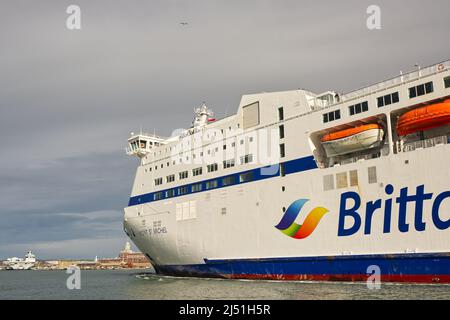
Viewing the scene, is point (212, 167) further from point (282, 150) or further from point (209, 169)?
point (282, 150)

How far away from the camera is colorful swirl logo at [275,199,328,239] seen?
67.7 ft

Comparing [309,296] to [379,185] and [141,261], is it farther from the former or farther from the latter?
[141,261]

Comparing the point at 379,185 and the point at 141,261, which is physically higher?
the point at 379,185

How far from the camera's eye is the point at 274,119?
24234 millimetres

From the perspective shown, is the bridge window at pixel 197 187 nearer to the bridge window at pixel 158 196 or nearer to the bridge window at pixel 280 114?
the bridge window at pixel 158 196

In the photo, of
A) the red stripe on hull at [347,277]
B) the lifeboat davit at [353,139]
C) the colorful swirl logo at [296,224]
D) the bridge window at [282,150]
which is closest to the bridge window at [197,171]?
the bridge window at [282,150]

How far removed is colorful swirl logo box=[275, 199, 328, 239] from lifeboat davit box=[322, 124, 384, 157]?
124 inches

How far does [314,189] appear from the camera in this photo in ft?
69.1

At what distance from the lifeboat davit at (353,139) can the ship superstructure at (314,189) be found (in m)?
0.06

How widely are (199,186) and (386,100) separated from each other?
1338cm

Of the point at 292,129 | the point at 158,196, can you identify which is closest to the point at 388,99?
the point at 292,129

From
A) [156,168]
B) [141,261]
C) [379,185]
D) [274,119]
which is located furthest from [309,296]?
[141,261]

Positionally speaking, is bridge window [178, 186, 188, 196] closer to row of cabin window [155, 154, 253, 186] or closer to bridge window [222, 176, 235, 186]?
row of cabin window [155, 154, 253, 186]
